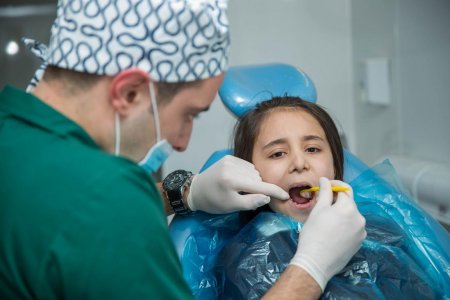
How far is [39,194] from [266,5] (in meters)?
2.20

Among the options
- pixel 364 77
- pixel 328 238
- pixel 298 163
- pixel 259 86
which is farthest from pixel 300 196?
pixel 364 77

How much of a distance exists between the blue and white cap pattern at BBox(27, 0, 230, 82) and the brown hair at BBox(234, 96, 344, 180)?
754 millimetres

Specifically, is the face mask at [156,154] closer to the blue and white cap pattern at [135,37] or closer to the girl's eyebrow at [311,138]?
the blue and white cap pattern at [135,37]

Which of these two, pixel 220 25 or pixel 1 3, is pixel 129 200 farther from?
pixel 1 3

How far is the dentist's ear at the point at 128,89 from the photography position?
100 cm

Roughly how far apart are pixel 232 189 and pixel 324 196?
0.30 metres

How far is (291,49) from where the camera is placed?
2.95 metres

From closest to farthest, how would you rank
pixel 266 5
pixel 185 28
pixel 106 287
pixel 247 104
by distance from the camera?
1. pixel 106 287
2. pixel 185 28
3. pixel 247 104
4. pixel 266 5

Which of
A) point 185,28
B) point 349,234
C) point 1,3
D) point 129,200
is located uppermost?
point 1,3

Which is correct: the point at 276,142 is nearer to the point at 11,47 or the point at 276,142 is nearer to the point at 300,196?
the point at 300,196

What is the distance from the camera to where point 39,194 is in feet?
2.90

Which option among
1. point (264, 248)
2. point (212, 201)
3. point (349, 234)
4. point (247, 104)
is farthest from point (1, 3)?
point (349, 234)

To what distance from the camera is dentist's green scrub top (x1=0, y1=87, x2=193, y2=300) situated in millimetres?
862

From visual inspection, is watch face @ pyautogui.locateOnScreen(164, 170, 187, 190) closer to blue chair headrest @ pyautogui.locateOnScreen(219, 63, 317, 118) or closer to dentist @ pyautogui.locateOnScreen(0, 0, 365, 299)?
A: blue chair headrest @ pyautogui.locateOnScreen(219, 63, 317, 118)
